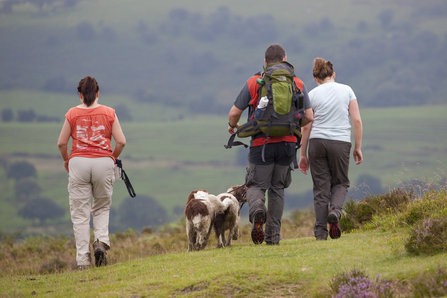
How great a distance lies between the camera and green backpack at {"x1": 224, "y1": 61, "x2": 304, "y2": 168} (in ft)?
21.8

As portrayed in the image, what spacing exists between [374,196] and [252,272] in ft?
19.9

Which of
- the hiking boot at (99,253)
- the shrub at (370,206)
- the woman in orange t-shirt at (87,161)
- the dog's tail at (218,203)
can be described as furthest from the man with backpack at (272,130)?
the shrub at (370,206)

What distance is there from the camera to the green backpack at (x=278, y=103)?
21.8 ft

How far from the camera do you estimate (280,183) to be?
732 cm

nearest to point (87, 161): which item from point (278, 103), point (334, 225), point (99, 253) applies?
point (99, 253)

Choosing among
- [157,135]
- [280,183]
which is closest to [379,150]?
[157,135]

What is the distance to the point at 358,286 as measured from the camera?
4316 millimetres

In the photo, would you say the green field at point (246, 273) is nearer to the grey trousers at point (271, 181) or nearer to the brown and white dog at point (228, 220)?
the grey trousers at point (271, 181)

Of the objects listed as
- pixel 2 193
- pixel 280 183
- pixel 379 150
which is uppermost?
pixel 280 183

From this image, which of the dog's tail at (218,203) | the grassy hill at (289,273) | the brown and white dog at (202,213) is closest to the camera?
the grassy hill at (289,273)

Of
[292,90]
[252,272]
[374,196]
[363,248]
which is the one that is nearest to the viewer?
[252,272]

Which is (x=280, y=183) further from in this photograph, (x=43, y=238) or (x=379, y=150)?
(x=379, y=150)

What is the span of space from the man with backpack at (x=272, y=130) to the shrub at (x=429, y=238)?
6.86 feet

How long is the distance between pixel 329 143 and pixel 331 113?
499mm
